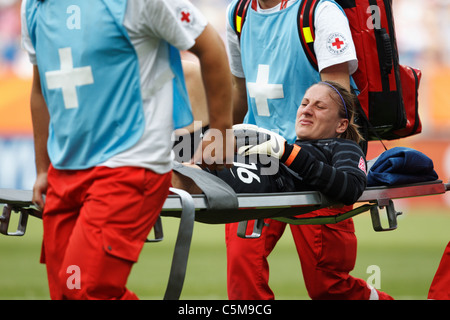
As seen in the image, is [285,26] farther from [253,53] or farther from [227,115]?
[227,115]

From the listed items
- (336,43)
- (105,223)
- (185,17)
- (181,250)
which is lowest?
(181,250)

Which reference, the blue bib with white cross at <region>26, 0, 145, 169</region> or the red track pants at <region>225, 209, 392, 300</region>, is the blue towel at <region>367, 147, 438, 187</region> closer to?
the red track pants at <region>225, 209, 392, 300</region>

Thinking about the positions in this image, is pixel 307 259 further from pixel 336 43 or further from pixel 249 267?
pixel 336 43

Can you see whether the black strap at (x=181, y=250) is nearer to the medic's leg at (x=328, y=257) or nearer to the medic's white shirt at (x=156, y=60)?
the medic's white shirt at (x=156, y=60)

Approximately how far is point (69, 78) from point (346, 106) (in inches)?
67.8

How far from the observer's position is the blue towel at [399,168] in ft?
13.0

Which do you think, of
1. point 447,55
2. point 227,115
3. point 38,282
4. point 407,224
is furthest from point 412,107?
point 447,55

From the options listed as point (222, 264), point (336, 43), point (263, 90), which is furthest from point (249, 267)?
point (222, 264)

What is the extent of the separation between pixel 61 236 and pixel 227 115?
2.41 ft

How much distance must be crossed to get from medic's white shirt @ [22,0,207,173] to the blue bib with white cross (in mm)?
30

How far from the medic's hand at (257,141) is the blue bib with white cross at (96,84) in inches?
41.8

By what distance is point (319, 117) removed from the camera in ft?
13.4

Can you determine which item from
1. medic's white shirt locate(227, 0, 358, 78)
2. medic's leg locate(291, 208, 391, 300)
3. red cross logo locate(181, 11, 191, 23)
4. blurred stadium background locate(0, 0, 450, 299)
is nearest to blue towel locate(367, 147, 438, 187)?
medic's leg locate(291, 208, 391, 300)

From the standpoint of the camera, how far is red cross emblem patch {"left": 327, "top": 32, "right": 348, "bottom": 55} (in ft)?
12.8
